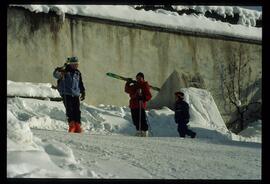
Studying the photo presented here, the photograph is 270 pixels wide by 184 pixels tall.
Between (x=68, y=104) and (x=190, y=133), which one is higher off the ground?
(x=68, y=104)

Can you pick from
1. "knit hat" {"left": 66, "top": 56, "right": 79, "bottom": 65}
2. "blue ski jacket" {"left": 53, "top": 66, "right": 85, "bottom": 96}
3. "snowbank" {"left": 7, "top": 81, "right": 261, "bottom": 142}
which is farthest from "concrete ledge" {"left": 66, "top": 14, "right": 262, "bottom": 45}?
"blue ski jacket" {"left": 53, "top": 66, "right": 85, "bottom": 96}

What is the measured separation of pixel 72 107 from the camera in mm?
9555

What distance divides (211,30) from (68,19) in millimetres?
3364

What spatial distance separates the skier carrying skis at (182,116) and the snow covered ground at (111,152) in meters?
0.16

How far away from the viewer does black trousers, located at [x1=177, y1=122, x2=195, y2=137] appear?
33.2 feet

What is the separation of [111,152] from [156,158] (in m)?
0.58

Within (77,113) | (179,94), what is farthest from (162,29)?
(77,113)

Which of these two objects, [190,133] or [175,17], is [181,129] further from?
[175,17]

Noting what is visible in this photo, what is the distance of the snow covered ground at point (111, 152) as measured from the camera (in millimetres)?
6727

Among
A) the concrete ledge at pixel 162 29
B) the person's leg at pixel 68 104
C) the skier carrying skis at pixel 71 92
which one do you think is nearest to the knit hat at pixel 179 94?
the concrete ledge at pixel 162 29

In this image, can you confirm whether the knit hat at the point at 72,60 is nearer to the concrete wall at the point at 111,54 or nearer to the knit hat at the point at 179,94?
the concrete wall at the point at 111,54

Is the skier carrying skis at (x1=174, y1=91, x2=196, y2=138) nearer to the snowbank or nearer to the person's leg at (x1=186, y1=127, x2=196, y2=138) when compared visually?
the person's leg at (x1=186, y1=127, x2=196, y2=138)

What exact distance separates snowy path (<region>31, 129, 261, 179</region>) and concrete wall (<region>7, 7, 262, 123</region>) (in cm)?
299

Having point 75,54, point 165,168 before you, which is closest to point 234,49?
point 75,54
